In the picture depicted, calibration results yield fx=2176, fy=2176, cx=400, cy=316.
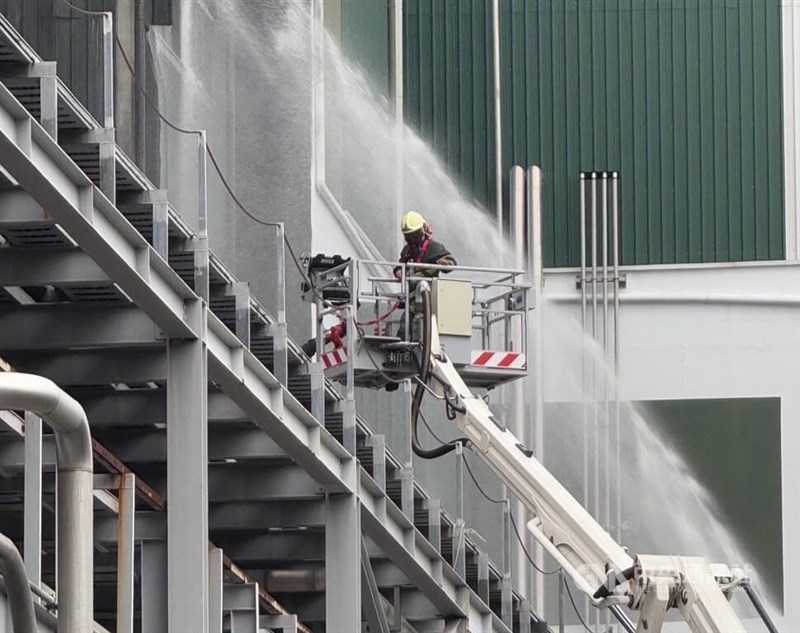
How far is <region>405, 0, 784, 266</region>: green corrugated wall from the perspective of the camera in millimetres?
35312

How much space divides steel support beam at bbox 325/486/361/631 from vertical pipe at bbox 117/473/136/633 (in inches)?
166

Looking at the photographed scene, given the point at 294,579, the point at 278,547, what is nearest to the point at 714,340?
the point at 294,579

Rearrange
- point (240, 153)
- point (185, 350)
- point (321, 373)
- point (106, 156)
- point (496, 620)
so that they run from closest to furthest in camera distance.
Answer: point (106, 156) < point (185, 350) < point (321, 373) < point (496, 620) < point (240, 153)

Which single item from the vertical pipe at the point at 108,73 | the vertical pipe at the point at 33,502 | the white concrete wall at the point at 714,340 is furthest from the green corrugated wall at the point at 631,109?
the vertical pipe at the point at 33,502

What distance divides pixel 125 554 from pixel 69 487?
11277 mm

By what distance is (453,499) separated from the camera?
31328mm

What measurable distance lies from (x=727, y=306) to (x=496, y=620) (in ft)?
30.6

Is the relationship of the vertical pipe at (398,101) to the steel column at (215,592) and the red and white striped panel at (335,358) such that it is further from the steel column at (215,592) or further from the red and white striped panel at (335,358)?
the steel column at (215,592)

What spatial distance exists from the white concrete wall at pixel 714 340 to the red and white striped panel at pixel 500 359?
9.24 m

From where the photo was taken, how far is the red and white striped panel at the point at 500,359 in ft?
82.8

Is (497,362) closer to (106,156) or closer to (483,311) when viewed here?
(483,311)

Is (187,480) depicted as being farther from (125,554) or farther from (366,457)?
(366,457)

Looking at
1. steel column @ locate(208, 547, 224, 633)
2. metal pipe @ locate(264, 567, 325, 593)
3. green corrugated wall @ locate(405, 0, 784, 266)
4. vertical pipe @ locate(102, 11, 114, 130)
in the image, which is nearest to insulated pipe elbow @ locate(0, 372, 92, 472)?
vertical pipe @ locate(102, 11, 114, 130)

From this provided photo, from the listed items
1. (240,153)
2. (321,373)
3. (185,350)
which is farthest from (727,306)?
(185,350)
